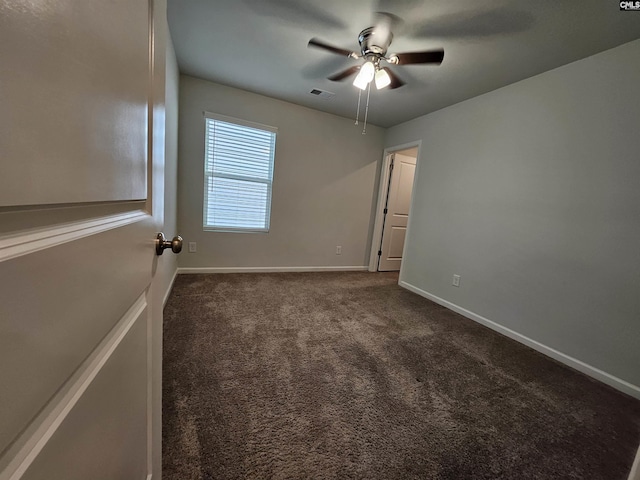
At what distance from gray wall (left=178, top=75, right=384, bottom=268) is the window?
9 cm

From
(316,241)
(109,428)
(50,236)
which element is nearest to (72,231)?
(50,236)

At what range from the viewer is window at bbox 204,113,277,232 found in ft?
10.4

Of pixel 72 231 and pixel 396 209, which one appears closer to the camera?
pixel 72 231

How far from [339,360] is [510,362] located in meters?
1.39

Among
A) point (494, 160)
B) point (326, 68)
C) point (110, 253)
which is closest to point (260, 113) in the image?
point (326, 68)

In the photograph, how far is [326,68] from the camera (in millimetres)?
2459

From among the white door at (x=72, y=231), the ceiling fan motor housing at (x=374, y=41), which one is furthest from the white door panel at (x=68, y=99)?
the ceiling fan motor housing at (x=374, y=41)

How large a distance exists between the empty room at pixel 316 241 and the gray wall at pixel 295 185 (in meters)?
0.03

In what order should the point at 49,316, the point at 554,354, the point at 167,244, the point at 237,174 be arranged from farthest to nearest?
the point at 237,174 → the point at 554,354 → the point at 167,244 → the point at 49,316

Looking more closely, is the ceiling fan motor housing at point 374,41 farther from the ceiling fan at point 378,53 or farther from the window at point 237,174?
the window at point 237,174

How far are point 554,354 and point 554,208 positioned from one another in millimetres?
1239

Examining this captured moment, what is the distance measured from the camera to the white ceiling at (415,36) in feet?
5.34

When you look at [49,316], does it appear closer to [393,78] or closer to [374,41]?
[374,41]

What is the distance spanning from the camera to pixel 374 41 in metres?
1.92
